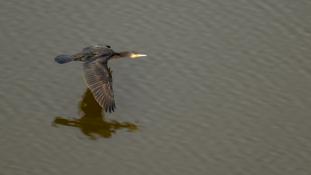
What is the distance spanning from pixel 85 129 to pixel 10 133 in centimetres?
126

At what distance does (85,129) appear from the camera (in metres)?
12.3

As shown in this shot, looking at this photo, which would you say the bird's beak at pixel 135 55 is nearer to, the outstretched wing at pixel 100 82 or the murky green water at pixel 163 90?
the murky green water at pixel 163 90

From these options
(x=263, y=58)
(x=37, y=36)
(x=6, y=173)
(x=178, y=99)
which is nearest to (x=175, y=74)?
(x=178, y=99)

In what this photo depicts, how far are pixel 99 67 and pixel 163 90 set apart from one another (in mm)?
1238

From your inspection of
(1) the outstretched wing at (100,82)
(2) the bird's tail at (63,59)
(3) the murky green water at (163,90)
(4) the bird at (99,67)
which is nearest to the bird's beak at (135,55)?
(4) the bird at (99,67)

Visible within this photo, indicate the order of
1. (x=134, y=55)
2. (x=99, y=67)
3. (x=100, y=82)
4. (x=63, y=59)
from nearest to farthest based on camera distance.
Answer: (x=100, y=82)
(x=63, y=59)
(x=99, y=67)
(x=134, y=55)

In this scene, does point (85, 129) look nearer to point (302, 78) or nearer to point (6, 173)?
point (6, 173)

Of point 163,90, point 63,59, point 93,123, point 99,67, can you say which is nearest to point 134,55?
point 99,67

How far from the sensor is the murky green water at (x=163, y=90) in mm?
11695

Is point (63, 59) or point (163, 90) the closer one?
point (63, 59)

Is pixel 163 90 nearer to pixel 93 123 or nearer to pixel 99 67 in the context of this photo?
pixel 99 67

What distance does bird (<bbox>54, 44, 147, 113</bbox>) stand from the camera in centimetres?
1262

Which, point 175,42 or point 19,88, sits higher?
point 175,42

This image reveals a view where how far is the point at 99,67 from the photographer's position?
1324cm
